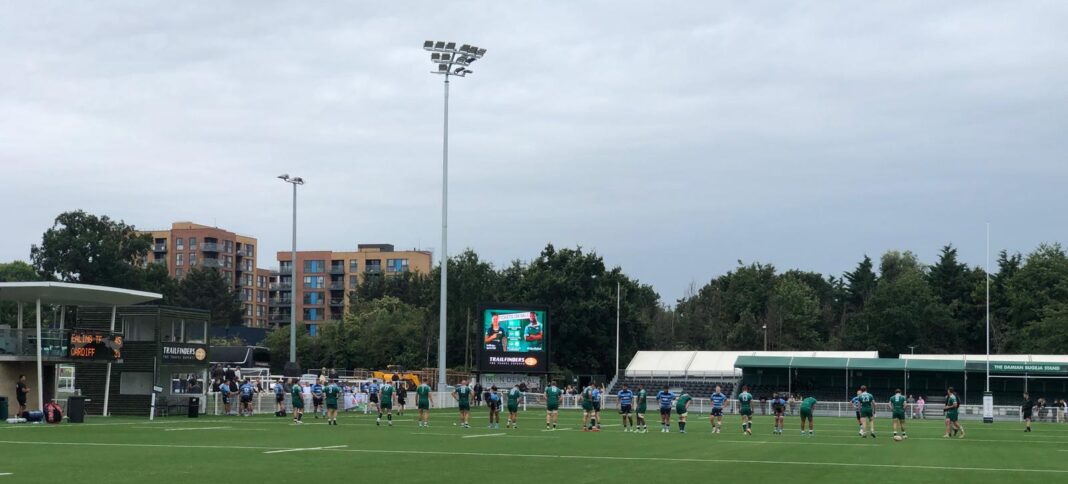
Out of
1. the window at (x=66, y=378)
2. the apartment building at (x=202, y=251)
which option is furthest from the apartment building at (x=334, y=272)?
the window at (x=66, y=378)

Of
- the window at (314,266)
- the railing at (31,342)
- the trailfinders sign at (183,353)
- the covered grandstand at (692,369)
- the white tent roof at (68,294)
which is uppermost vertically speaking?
the window at (314,266)

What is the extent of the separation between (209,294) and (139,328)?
320 feet

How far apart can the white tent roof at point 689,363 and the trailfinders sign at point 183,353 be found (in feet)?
141

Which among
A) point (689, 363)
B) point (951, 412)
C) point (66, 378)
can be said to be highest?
point (951, 412)

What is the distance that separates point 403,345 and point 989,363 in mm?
55467

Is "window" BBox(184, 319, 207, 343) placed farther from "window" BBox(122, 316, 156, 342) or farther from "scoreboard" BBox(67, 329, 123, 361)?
"scoreboard" BBox(67, 329, 123, 361)

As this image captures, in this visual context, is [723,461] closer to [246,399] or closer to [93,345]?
[93,345]

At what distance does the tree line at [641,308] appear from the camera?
327 ft

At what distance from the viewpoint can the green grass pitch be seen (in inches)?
840

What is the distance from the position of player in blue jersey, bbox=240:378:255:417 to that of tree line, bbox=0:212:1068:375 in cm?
4195

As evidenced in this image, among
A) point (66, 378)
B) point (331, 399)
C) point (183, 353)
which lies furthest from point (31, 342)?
point (66, 378)

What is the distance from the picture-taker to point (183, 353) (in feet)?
161

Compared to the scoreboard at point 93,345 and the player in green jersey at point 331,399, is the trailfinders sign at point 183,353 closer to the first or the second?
the scoreboard at point 93,345

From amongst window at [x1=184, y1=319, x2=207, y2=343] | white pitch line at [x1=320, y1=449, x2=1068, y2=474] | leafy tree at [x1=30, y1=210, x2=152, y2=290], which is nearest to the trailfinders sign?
window at [x1=184, y1=319, x2=207, y2=343]
